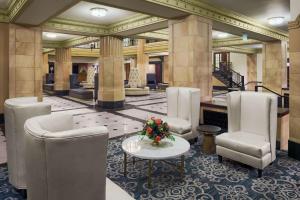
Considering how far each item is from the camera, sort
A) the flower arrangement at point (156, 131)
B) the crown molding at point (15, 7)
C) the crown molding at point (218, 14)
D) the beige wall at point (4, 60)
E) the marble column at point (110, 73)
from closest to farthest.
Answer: the flower arrangement at point (156, 131), the crown molding at point (15, 7), the crown molding at point (218, 14), the beige wall at point (4, 60), the marble column at point (110, 73)

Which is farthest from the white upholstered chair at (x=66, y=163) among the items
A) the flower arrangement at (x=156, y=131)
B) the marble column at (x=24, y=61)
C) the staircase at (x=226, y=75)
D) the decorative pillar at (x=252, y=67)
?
the decorative pillar at (x=252, y=67)

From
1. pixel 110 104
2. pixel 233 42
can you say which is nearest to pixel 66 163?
pixel 110 104

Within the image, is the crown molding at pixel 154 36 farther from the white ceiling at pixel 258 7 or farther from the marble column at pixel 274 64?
the marble column at pixel 274 64

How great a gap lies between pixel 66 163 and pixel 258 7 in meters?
6.61

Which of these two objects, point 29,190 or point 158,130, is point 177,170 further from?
point 29,190

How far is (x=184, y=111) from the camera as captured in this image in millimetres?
4695

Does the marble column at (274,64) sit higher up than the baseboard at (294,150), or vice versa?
the marble column at (274,64)

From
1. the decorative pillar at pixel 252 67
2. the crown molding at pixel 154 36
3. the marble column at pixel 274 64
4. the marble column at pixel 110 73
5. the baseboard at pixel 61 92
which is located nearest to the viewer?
the marble column at pixel 110 73

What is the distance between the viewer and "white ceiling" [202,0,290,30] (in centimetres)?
573

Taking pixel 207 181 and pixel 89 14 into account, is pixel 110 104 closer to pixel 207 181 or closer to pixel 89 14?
pixel 89 14

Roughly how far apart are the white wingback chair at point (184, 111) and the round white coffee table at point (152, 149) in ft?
2.95

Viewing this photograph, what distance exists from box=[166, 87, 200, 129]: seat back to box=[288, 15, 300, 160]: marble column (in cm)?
164

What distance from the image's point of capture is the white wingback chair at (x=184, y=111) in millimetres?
4348

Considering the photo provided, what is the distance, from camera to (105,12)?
258 inches
